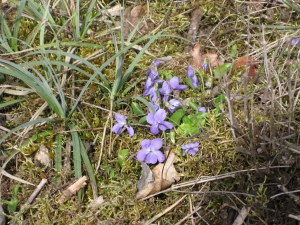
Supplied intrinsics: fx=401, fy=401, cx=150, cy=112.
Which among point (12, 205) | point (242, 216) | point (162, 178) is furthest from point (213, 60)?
point (12, 205)

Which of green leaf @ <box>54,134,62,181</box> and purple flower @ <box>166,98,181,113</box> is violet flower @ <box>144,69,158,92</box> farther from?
green leaf @ <box>54,134,62,181</box>

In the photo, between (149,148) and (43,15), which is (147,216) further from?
(43,15)

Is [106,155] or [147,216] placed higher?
[106,155]

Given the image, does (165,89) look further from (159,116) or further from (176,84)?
A: (159,116)

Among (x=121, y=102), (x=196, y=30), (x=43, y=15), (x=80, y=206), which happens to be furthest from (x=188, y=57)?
(x=80, y=206)

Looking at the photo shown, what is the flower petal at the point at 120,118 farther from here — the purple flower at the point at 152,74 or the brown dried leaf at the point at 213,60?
the brown dried leaf at the point at 213,60

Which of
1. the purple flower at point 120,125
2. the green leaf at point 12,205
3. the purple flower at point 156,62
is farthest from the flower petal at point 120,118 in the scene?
the green leaf at point 12,205
